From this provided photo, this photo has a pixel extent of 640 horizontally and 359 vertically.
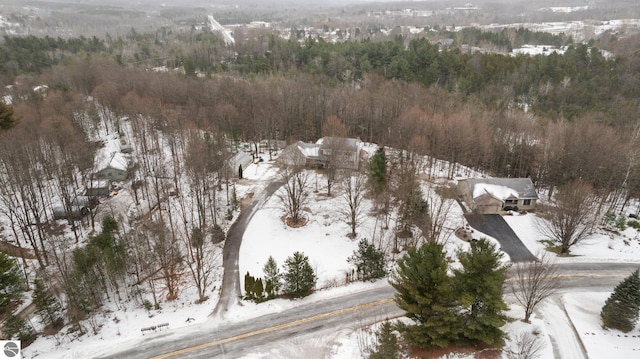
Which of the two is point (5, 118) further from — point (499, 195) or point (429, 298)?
point (499, 195)

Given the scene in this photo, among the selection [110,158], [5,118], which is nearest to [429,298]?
[5,118]

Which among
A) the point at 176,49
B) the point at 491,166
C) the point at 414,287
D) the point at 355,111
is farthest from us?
the point at 176,49

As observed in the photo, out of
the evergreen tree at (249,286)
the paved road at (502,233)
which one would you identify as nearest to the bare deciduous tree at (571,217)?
the paved road at (502,233)

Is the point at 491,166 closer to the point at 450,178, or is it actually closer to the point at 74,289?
the point at 450,178

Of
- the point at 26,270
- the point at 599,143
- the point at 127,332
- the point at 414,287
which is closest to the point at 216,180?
the point at 26,270

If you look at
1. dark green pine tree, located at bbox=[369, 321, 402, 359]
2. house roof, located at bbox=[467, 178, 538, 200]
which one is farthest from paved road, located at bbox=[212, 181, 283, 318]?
house roof, located at bbox=[467, 178, 538, 200]

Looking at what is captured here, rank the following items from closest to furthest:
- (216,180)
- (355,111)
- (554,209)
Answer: (554,209), (216,180), (355,111)
